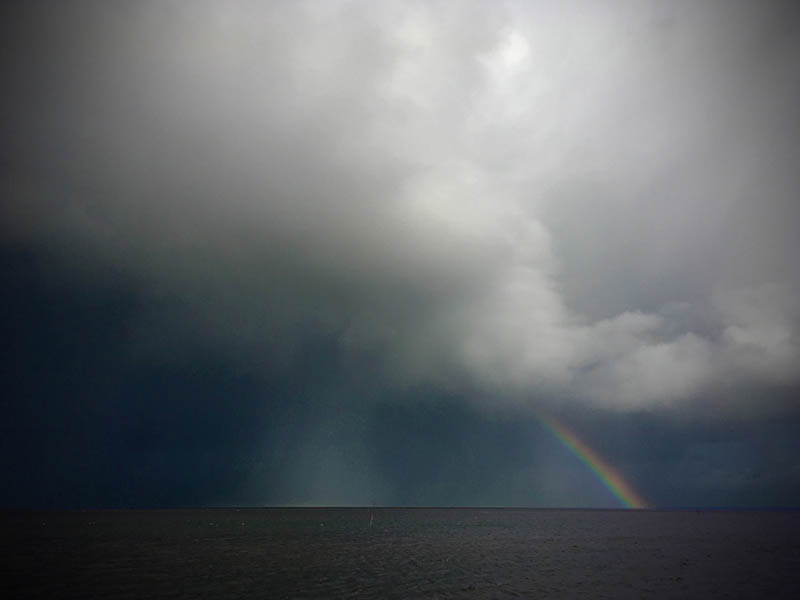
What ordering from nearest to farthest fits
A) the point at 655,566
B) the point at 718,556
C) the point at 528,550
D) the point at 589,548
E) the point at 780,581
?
1. the point at 780,581
2. the point at 655,566
3. the point at 718,556
4. the point at 528,550
5. the point at 589,548

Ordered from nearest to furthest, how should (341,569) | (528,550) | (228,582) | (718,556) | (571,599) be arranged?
(571,599) → (228,582) → (341,569) → (718,556) → (528,550)

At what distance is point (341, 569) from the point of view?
57.7 metres

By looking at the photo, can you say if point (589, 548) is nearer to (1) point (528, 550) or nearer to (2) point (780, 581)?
(1) point (528, 550)

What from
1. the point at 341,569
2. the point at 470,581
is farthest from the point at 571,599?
the point at 341,569

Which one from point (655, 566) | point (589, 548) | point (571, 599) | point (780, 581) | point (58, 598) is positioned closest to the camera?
point (58, 598)

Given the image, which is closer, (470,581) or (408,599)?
(408,599)

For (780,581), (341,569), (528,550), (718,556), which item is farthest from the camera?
(528,550)

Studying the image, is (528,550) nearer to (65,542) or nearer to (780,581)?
(780,581)

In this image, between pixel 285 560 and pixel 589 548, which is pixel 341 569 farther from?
pixel 589 548

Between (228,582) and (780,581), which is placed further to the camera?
(780,581)

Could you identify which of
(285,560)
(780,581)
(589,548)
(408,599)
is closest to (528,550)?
(589,548)

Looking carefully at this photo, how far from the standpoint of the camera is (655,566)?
6556cm

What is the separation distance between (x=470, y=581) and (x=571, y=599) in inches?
453

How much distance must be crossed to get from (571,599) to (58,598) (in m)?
45.2
